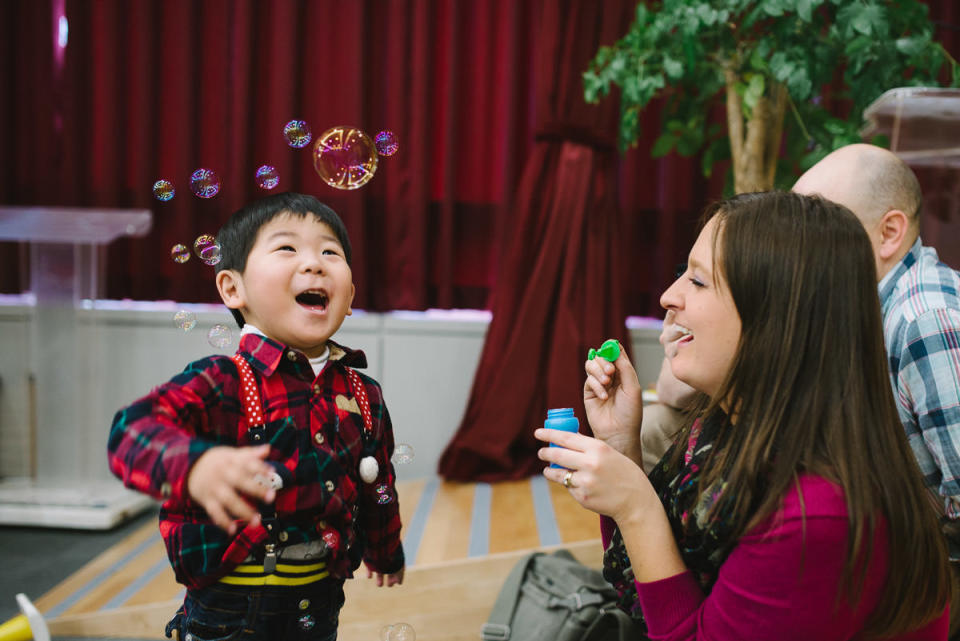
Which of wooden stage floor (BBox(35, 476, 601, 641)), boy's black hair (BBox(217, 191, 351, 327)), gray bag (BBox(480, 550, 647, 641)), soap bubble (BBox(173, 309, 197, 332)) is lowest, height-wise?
wooden stage floor (BBox(35, 476, 601, 641))

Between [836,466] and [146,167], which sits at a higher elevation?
[146,167]

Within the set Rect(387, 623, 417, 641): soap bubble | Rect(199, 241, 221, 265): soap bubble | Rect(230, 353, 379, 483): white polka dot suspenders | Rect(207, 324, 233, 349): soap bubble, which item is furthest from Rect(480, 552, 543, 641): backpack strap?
Rect(199, 241, 221, 265): soap bubble

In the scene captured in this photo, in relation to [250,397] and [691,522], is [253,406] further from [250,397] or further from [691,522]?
[691,522]

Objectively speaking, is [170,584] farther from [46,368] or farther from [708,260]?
[708,260]

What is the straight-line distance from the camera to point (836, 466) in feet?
2.81

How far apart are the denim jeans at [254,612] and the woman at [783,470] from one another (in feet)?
1.17

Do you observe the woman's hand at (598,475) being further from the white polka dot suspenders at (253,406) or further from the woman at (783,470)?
the white polka dot suspenders at (253,406)

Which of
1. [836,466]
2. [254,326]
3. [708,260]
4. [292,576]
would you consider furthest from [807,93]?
Result: [292,576]

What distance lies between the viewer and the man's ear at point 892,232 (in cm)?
150

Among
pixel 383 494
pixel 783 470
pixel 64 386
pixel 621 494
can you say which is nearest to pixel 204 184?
pixel 383 494

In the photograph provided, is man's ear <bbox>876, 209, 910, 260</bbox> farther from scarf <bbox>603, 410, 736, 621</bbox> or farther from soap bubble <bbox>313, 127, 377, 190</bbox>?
soap bubble <bbox>313, 127, 377, 190</bbox>

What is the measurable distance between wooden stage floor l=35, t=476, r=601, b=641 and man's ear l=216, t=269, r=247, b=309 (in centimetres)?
73

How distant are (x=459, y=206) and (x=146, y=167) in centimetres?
119

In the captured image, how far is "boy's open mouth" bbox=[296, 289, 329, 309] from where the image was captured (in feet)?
3.26
